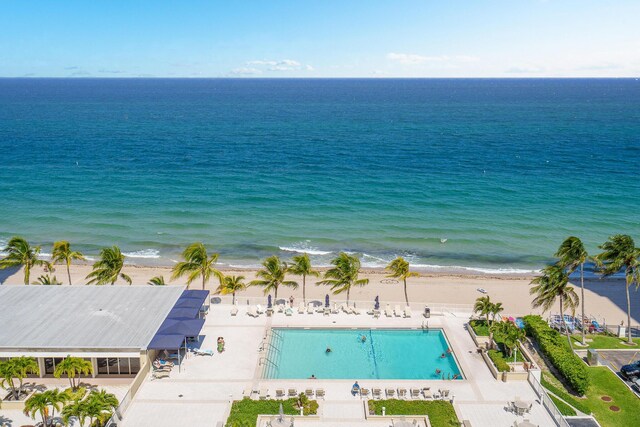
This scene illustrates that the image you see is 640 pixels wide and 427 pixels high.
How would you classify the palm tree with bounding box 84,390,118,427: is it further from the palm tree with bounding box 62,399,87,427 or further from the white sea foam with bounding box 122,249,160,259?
the white sea foam with bounding box 122,249,160,259

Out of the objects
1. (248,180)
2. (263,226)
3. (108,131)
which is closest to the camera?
(263,226)

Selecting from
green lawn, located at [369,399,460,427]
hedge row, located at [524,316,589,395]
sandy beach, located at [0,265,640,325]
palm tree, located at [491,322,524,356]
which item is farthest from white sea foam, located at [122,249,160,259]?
hedge row, located at [524,316,589,395]

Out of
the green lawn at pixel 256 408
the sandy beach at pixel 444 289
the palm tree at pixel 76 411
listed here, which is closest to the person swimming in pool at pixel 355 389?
the green lawn at pixel 256 408

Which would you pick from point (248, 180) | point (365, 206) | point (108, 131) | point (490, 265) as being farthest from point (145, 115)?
point (490, 265)

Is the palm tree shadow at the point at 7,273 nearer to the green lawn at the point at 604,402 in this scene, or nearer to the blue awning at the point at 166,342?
the blue awning at the point at 166,342

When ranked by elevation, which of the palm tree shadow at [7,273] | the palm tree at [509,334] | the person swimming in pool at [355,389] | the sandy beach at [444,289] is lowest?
the sandy beach at [444,289]

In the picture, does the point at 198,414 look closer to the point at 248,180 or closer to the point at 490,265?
the point at 490,265
